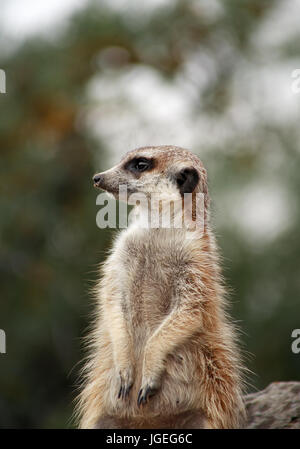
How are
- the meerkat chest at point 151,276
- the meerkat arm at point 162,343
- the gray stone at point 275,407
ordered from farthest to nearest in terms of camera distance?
the gray stone at point 275,407 → the meerkat chest at point 151,276 → the meerkat arm at point 162,343

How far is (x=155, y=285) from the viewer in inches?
120

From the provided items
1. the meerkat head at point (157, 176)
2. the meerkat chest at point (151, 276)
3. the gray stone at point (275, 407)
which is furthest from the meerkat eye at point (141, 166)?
the gray stone at point (275, 407)

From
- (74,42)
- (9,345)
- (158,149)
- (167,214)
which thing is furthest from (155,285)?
(74,42)

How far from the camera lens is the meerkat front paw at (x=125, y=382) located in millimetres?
3021

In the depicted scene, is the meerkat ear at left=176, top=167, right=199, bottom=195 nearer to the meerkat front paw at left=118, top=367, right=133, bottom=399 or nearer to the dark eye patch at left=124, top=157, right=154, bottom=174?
the dark eye patch at left=124, top=157, right=154, bottom=174

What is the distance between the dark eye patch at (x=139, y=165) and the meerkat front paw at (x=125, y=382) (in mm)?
802

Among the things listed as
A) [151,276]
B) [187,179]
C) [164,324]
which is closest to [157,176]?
[187,179]

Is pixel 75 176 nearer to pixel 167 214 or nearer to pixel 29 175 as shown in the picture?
pixel 29 175

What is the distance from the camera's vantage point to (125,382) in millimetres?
3027

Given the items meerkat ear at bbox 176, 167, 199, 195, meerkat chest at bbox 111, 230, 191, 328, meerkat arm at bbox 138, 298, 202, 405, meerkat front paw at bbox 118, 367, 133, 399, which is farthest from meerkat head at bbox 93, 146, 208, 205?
meerkat front paw at bbox 118, 367, 133, 399

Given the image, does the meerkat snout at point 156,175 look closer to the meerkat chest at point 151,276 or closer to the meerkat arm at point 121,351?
the meerkat chest at point 151,276

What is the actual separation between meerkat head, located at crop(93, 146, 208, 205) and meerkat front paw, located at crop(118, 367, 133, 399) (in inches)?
27.7

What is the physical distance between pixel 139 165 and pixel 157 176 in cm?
9

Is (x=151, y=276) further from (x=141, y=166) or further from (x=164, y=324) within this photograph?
(x=141, y=166)
